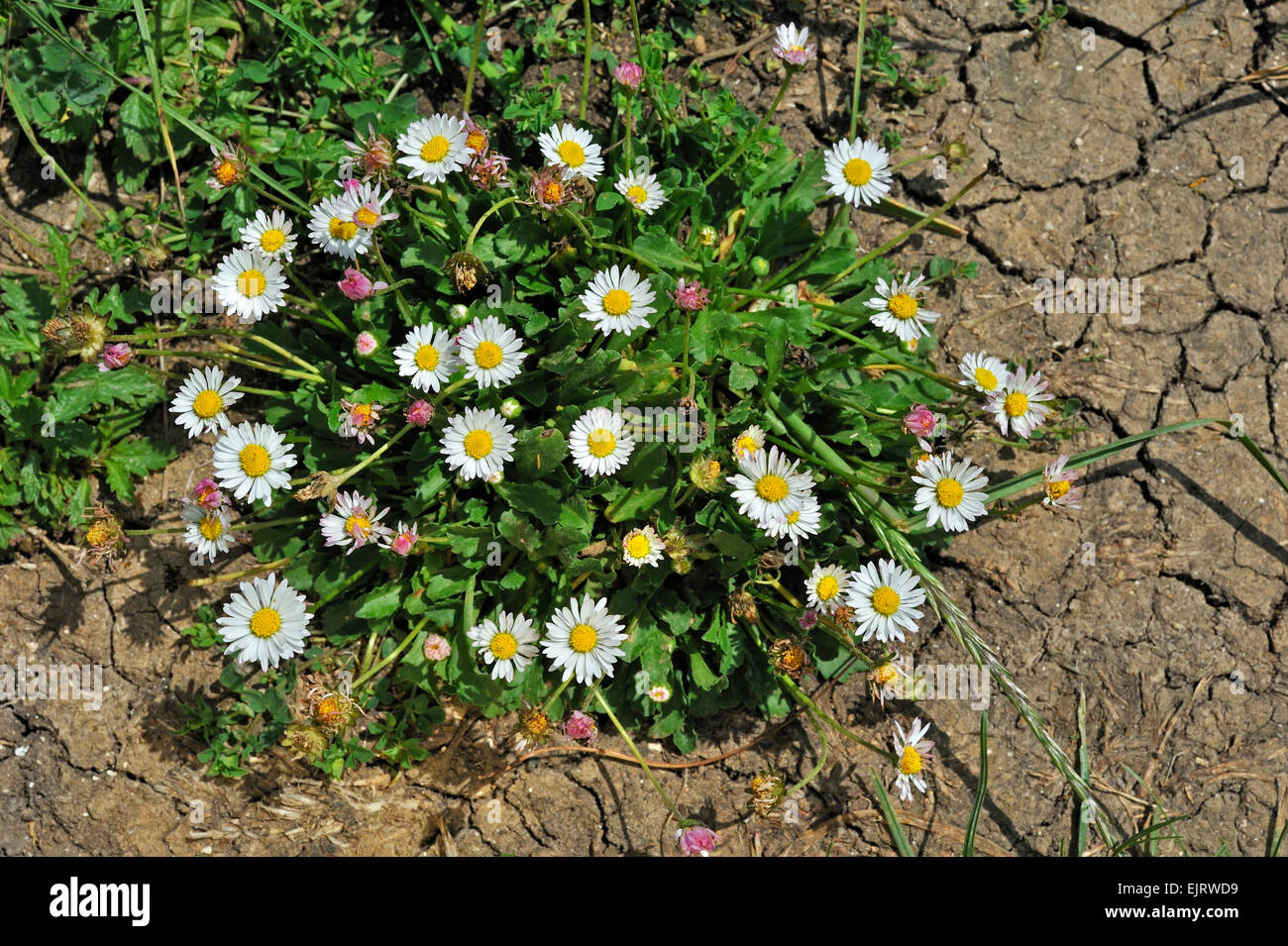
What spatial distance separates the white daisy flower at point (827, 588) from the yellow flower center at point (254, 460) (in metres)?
2.07

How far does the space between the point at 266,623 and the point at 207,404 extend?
2.75 feet

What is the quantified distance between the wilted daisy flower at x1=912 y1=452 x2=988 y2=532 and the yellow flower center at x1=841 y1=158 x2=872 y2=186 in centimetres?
118

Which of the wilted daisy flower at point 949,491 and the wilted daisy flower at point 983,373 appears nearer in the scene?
the wilted daisy flower at point 949,491

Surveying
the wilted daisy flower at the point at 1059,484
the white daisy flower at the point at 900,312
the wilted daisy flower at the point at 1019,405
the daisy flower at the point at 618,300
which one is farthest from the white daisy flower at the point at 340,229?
the wilted daisy flower at the point at 1059,484

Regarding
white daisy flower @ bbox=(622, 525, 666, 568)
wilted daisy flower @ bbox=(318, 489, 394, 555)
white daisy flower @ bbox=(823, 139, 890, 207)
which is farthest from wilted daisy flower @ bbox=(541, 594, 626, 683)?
white daisy flower @ bbox=(823, 139, 890, 207)

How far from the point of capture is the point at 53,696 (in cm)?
393

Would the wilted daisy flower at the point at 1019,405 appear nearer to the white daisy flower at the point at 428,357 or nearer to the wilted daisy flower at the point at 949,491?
the wilted daisy flower at the point at 949,491

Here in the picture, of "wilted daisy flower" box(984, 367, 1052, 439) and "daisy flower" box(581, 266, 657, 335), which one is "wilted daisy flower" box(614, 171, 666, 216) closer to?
"daisy flower" box(581, 266, 657, 335)

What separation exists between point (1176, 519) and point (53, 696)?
4888 millimetres

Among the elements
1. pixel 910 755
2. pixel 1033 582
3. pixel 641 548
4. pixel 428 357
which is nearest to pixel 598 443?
pixel 641 548

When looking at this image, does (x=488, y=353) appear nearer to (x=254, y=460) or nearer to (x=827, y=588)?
(x=254, y=460)

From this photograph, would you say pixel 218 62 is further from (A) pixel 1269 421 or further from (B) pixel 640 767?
(A) pixel 1269 421

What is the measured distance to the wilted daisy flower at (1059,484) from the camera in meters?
3.48

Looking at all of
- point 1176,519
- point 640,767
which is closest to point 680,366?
point 640,767
